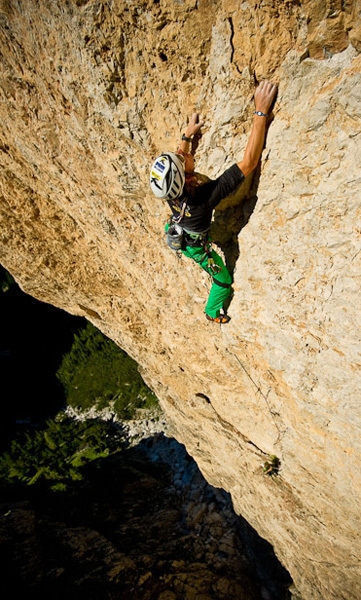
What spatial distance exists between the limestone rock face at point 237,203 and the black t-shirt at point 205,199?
221 mm

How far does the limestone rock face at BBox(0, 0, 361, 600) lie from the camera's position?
79.5 inches

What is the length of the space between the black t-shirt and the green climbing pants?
24 cm

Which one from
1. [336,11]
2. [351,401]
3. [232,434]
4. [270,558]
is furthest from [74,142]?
[270,558]

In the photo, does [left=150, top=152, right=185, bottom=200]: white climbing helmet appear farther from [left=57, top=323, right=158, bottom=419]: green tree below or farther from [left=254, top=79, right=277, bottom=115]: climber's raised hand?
[left=57, top=323, right=158, bottom=419]: green tree below

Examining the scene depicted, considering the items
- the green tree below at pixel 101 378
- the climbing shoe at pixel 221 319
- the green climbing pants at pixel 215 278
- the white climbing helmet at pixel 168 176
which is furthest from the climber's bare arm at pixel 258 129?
the green tree below at pixel 101 378

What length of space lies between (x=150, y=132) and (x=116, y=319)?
3329 mm

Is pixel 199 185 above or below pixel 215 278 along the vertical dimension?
above

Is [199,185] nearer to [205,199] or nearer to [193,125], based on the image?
[205,199]

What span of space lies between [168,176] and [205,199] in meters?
0.36

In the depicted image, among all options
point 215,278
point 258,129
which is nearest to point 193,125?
point 258,129

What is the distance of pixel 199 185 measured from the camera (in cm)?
261

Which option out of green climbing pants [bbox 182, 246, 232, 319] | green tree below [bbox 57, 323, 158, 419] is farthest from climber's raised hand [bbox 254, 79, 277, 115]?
green tree below [bbox 57, 323, 158, 419]

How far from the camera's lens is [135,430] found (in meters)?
10.6

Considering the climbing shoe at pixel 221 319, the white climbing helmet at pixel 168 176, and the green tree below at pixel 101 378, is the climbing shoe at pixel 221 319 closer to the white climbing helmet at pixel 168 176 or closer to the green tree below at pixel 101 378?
the white climbing helmet at pixel 168 176
